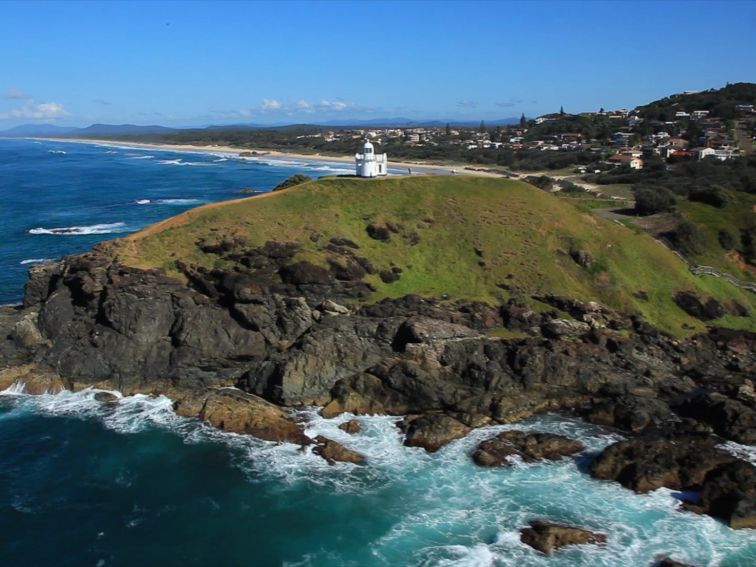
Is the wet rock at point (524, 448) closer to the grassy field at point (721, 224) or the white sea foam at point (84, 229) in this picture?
the grassy field at point (721, 224)

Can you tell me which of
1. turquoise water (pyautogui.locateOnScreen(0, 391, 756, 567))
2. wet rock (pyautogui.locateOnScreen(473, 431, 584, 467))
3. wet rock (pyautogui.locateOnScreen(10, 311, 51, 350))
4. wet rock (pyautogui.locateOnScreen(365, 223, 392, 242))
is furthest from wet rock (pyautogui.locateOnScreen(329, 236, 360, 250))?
wet rock (pyautogui.locateOnScreen(10, 311, 51, 350))

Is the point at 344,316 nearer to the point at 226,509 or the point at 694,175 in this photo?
the point at 226,509

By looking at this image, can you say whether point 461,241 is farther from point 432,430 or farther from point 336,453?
point 336,453

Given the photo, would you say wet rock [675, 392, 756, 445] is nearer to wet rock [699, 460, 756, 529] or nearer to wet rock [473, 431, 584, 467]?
wet rock [699, 460, 756, 529]

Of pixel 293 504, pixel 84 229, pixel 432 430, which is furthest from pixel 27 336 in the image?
pixel 84 229

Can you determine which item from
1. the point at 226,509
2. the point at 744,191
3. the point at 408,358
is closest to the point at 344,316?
the point at 408,358
